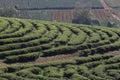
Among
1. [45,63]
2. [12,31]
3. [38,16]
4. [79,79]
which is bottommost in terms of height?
[79,79]

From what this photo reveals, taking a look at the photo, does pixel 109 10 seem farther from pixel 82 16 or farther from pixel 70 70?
pixel 70 70

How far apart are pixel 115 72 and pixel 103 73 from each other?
123cm

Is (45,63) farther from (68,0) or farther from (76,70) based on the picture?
(68,0)

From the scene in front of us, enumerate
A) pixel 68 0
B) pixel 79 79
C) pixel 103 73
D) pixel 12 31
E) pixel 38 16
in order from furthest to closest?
pixel 68 0 < pixel 38 16 < pixel 12 31 < pixel 103 73 < pixel 79 79

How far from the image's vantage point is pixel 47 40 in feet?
139

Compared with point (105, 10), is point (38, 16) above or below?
below

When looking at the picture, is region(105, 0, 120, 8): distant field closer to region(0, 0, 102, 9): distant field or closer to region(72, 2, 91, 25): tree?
region(0, 0, 102, 9): distant field

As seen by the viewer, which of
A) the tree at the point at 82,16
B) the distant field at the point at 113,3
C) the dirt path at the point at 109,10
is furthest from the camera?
the distant field at the point at 113,3

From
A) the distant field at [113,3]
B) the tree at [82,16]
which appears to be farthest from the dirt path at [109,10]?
the tree at [82,16]

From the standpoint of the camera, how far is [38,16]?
321 feet

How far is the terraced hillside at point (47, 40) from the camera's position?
38.2 metres

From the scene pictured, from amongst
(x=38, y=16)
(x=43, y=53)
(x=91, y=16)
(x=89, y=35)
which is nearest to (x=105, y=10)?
(x=91, y=16)

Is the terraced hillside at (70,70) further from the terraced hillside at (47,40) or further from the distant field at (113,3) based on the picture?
the distant field at (113,3)

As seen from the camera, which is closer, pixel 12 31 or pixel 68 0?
pixel 12 31
